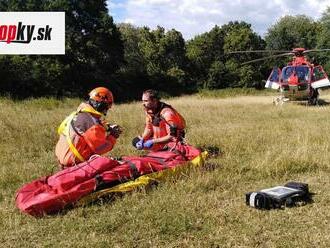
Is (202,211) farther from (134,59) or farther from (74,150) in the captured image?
(134,59)

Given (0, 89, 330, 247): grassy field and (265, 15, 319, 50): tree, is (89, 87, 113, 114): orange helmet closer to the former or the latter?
(0, 89, 330, 247): grassy field

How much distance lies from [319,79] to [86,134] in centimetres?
1901

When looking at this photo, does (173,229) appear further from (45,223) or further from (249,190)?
(249,190)

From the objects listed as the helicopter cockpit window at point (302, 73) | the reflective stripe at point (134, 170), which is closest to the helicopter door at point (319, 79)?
the helicopter cockpit window at point (302, 73)

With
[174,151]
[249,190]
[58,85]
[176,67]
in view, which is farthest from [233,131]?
[176,67]

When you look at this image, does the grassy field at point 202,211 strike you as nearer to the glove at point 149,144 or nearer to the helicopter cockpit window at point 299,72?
the glove at point 149,144

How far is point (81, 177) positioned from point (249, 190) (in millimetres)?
2197

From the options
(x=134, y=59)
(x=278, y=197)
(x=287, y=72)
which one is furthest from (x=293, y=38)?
(x=278, y=197)

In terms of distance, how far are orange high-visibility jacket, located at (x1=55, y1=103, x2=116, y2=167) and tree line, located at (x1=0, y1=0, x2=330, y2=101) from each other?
2574 cm

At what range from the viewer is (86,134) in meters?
6.72

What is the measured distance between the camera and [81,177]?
237 inches

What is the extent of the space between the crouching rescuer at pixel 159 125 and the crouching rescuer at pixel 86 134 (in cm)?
112

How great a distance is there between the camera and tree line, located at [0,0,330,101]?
1361 inches

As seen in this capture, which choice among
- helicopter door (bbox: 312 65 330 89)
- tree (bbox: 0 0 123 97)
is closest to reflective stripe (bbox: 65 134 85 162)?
helicopter door (bbox: 312 65 330 89)
